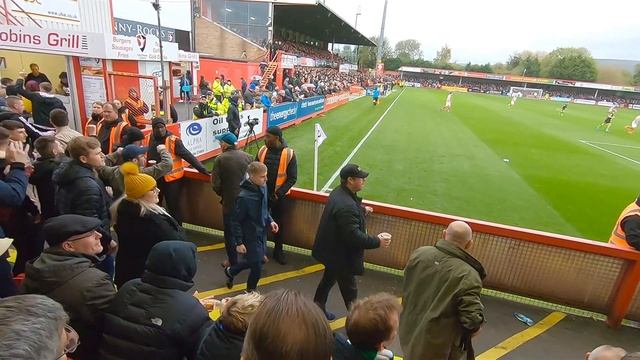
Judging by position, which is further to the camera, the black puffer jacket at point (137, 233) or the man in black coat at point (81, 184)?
the man in black coat at point (81, 184)

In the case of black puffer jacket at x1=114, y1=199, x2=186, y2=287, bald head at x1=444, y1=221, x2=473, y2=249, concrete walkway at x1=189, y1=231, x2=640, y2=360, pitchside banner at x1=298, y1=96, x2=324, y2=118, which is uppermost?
bald head at x1=444, y1=221, x2=473, y2=249

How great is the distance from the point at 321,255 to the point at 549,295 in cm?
320

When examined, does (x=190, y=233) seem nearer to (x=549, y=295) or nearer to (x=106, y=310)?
(x=106, y=310)

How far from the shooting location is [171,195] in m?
5.87

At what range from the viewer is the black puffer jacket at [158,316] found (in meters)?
2.01

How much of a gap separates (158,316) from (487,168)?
1354cm

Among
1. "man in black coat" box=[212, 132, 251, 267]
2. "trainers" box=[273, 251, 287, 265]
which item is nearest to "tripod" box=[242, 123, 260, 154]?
"trainers" box=[273, 251, 287, 265]

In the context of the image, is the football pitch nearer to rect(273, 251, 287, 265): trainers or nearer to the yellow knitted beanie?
rect(273, 251, 287, 265): trainers

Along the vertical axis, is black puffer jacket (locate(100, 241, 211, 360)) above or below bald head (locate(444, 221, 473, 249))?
below

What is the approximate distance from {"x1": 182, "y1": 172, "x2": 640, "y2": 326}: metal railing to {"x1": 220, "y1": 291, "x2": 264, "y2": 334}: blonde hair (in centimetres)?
347

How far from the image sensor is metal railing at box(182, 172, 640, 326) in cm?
453

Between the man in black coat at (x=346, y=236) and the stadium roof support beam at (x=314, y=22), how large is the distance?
99.7 feet

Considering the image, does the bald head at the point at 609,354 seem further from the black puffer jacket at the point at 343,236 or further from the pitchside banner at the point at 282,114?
the pitchside banner at the point at 282,114

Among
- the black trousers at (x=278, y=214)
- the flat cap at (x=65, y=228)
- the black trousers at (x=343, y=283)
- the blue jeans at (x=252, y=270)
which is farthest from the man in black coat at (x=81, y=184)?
the black trousers at (x=278, y=214)
